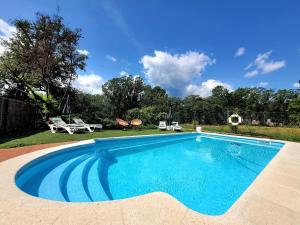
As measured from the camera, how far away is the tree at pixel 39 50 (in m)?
11.2

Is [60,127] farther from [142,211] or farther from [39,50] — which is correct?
[142,211]

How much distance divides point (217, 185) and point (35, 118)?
507 inches

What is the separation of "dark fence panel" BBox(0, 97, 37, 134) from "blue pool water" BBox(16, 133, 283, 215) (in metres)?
5.40

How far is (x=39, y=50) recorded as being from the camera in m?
11.2

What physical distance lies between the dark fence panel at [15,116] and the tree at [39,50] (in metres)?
1.56

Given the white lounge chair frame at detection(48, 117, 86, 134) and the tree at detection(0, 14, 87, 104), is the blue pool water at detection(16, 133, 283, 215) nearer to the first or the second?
the white lounge chair frame at detection(48, 117, 86, 134)

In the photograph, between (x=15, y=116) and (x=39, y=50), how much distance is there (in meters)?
5.23

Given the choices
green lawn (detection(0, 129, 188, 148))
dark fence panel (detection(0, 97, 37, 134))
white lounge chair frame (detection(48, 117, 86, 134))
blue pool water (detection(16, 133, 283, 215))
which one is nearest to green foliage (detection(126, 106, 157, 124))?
Answer: white lounge chair frame (detection(48, 117, 86, 134))

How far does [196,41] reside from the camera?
47.9 ft

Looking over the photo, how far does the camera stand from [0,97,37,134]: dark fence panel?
8.09 meters

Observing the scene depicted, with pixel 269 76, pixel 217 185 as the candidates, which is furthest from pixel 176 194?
pixel 269 76

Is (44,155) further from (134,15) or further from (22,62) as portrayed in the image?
(22,62)

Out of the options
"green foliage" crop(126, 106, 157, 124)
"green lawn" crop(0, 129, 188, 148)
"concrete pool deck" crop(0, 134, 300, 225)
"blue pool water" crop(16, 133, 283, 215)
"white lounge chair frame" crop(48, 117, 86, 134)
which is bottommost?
"blue pool water" crop(16, 133, 283, 215)

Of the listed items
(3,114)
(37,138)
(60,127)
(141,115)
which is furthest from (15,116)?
(141,115)
